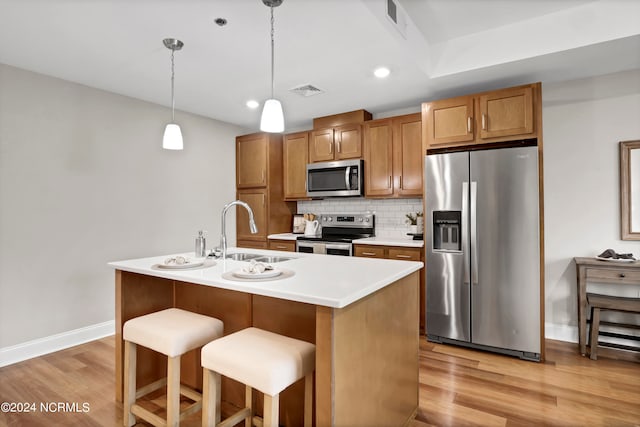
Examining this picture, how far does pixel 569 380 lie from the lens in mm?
2465

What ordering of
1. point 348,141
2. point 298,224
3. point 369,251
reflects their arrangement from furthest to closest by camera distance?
point 298,224, point 348,141, point 369,251

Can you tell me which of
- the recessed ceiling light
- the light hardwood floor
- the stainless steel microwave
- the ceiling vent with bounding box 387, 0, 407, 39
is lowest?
the light hardwood floor

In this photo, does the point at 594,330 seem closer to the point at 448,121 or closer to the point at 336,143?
the point at 448,121

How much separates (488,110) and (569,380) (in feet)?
7.30

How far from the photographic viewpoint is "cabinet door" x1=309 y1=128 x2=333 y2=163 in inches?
168

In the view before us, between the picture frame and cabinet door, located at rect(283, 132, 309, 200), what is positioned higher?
cabinet door, located at rect(283, 132, 309, 200)

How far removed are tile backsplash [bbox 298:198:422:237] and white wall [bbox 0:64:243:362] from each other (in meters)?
1.91

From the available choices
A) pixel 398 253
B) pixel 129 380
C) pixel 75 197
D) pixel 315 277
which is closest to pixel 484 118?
pixel 398 253

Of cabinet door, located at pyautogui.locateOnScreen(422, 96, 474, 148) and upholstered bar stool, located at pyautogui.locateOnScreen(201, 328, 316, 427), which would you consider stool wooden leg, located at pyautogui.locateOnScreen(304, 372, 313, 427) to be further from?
cabinet door, located at pyautogui.locateOnScreen(422, 96, 474, 148)

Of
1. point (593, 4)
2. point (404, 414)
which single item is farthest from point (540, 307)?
point (593, 4)

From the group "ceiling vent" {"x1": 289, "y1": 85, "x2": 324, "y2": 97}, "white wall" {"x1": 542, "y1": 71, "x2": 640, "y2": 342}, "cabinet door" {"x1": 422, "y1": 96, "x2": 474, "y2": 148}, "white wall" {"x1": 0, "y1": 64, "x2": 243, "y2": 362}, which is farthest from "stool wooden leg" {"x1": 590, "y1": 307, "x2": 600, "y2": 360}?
"white wall" {"x1": 0, "y1": 64, "x2": 243, "y2": 362}

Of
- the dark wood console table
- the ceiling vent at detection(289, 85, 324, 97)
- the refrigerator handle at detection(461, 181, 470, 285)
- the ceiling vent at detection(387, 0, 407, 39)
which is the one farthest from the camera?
the ceiling vent at detection(289, 85, 324, 97)

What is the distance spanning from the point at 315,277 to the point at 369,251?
6.64ft

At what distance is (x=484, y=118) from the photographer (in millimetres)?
3064
